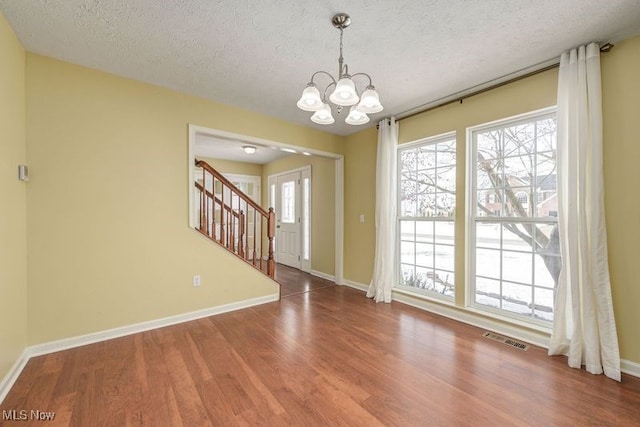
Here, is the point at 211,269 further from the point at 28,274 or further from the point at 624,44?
the point at 624,44

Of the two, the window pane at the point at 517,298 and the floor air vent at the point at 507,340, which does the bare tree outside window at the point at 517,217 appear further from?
the floor air vent at the point at 507,340

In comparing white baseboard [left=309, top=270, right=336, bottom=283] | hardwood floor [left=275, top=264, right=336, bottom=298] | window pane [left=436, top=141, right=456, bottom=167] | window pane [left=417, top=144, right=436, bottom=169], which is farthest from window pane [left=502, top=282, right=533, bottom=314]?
white baseboard [left=309, top=270, right=336, bottom=283]

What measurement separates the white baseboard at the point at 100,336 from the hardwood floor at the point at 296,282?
824 millimetres

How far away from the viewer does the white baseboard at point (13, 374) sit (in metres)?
1.80

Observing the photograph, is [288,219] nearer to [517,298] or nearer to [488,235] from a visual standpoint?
[488,235]

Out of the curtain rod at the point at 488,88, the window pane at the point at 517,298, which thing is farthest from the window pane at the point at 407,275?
the curtain rod at the point at 488,88

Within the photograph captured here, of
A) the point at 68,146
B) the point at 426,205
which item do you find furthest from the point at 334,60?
the point at 68,146

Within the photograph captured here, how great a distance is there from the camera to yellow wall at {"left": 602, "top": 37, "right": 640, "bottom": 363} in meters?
2.04

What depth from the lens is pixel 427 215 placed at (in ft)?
11.6

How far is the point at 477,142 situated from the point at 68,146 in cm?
406

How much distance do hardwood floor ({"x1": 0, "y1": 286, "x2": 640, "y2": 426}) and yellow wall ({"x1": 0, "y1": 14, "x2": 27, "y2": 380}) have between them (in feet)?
1.10

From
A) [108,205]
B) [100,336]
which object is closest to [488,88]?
[108,205]

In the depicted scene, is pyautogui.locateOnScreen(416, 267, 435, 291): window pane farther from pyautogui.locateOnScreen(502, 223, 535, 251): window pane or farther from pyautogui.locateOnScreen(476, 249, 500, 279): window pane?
pyautogui.locateOnScreen(502, 223, 535, 251): window pane

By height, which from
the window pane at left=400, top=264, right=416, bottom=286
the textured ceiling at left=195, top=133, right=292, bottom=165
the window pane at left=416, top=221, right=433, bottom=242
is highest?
the textured ceiling at left=195, top=133, right=292, bottom=165
